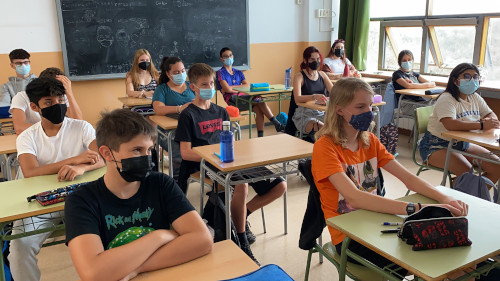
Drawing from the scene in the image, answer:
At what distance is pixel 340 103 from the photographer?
2.04m

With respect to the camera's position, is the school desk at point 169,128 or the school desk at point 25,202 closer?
the school desk at point 25,202

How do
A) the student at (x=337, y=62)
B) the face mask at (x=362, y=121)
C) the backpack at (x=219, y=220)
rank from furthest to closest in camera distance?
the student at (x=337, y=62) → the backpack at (x=219, y=220) → the face mask at (x=362, y=121)

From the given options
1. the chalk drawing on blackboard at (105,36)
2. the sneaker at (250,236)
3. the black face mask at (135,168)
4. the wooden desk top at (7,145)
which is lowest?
the sneaker at (250,236)

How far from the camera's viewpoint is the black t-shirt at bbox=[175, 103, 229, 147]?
9.64 feet

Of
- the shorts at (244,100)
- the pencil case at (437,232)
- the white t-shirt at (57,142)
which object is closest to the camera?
the pencil case at (437,232)

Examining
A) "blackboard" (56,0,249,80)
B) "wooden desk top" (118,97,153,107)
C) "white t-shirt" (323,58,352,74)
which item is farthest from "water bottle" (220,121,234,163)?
"white t-shirt" (323,58,352,74)

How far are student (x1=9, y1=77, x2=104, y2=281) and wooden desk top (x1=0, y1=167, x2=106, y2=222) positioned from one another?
0.04m

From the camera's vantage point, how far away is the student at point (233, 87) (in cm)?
567

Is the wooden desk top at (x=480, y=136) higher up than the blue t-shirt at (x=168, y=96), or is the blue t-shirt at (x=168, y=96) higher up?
the blue t-shirt at (x=168, y=96)

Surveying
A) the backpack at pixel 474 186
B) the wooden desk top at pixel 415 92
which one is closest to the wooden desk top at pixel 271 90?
the wooden desk top at pixel 415 92

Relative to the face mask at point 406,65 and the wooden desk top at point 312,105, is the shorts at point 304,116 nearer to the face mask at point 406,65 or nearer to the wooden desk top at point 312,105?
the wooden desk top at point 312,105

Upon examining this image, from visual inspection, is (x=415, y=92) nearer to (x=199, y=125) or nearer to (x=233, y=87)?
(x=233, y=87)

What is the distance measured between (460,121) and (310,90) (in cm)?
169

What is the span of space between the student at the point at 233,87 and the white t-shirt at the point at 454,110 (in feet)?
8.10
